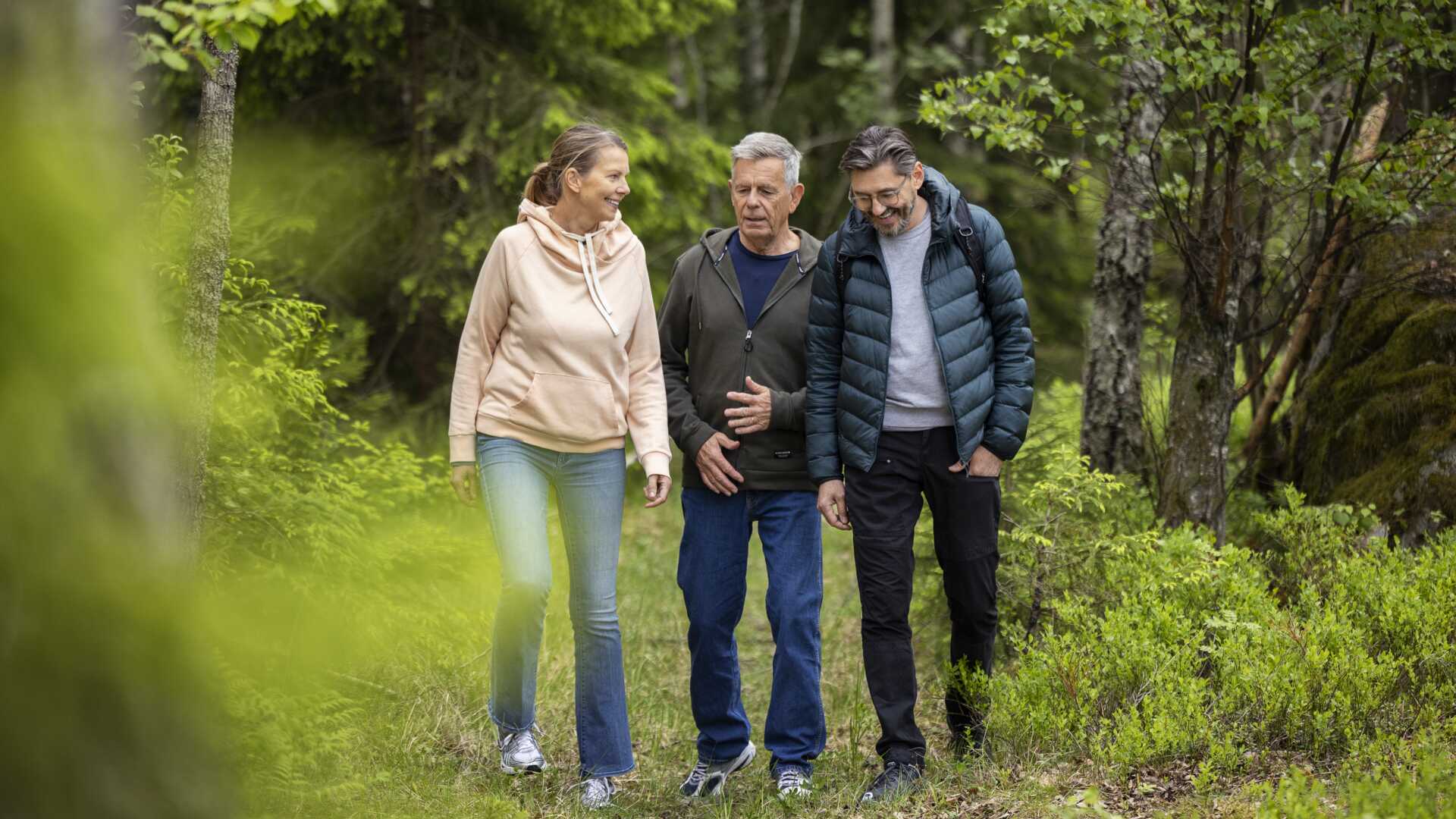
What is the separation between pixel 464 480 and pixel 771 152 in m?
1.69

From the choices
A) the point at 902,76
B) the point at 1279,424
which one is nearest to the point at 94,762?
the point at 1279,424

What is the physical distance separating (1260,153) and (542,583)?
4.24m

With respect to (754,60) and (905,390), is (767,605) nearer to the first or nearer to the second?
(905,390)

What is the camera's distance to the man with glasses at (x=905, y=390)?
4691mm

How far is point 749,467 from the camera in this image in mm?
4969

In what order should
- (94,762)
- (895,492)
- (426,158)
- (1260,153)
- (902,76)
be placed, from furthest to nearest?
(902,76), (426,158), (1260,153), (895,492), (94,762)

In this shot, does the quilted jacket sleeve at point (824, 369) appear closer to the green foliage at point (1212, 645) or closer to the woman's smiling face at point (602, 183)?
the woman's smiling face at point (602, 183)

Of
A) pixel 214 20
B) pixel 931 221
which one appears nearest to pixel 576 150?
pixel 931 221

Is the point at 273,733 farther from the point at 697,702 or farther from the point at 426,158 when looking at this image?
the point at 426,158

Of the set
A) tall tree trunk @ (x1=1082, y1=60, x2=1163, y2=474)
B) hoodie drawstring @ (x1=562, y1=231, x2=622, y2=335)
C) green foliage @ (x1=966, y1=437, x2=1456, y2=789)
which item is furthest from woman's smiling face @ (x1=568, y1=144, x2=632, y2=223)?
tall tree trunk @ (x1=1082, y1=60, x2=1163, y2=474)

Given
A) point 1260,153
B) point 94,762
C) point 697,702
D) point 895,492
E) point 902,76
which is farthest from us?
point 902,76

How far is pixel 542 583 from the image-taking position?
15.5 ft

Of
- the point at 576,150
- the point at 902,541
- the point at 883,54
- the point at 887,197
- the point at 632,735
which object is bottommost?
the point at 632,735

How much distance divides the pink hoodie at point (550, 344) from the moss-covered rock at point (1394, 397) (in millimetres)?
3856
